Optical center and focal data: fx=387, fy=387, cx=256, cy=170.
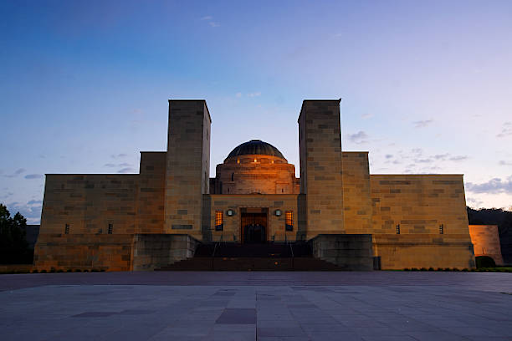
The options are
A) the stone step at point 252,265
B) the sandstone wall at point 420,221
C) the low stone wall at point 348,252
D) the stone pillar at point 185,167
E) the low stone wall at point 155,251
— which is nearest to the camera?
the stone step at point 252,265

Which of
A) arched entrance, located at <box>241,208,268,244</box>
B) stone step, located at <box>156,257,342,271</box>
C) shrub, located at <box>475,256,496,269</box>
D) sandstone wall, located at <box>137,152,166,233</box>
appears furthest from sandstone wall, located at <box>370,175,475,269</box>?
sandstone wall, located at <box>137,152,166,233</box>

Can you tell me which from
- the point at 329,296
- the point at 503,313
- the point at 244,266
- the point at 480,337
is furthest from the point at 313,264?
the point at 480,337

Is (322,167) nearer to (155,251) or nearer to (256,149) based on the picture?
(155,251)

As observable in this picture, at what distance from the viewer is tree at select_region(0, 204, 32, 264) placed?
3528cm

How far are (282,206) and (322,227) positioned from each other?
3613 mm

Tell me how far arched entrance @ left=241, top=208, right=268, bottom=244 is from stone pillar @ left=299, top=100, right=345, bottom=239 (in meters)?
4.16

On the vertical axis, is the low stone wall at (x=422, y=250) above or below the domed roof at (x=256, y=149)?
below

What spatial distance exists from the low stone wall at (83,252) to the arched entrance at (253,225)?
959cm

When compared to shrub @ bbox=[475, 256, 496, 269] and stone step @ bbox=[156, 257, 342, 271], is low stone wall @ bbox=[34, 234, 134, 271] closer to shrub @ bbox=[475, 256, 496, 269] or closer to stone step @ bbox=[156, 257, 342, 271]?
stone step @ bbox=[156, 257, 342, 271]

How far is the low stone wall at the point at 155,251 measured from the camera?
2191 centimetres

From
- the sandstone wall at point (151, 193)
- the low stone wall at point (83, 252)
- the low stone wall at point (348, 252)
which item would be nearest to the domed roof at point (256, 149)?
the sandstone wall at point (151, 193)

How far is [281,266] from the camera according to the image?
21.1 m

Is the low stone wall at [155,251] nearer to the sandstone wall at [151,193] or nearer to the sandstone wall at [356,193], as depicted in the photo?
the sandstone wall at [151,193]

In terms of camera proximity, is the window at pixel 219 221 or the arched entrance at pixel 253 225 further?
the arched entrance at pixel 253 225
